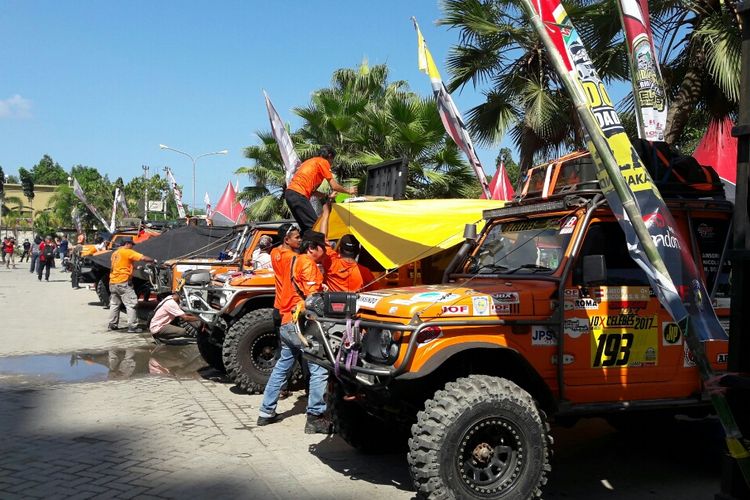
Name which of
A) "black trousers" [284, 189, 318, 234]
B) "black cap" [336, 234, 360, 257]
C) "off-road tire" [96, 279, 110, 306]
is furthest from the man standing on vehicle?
"off-road tire" [96, 279, 110, 306]

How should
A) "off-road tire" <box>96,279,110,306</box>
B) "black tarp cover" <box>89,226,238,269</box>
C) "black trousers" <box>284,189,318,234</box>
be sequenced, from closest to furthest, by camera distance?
"black trousers" <box>284,189,318,234</box>
"black tarp cover" <box>89,226,238,269</box>
"off-road tire" <box>96,279,110,306</box>

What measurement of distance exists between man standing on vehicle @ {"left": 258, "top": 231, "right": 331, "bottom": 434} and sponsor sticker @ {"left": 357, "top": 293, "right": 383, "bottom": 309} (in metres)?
1.36


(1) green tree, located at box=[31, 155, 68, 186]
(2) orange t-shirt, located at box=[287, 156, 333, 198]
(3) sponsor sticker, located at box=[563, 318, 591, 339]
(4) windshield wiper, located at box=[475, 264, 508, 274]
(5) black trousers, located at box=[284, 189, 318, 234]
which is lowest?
(3) sponsor sticker, located at box=[563, 318, 591, 339]

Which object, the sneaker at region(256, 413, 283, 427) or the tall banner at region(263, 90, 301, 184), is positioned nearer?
the sneaker at region(256, 413, 283, 427)

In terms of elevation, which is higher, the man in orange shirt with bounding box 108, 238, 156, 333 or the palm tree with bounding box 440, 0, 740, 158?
the palm tree with bounding box 440, 0, 740, 158

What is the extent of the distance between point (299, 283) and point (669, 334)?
329cm

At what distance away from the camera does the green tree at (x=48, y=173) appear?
422 feet

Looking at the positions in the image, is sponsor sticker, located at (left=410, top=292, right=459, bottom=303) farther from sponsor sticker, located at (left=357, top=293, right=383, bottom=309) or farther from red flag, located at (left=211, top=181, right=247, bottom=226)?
red flag, located at (left=211, top=181, right=247, bottom=226)

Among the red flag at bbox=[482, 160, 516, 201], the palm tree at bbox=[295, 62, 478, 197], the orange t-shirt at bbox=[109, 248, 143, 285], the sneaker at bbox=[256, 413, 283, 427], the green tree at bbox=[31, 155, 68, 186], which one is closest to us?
the sneaker at bbox=[256, 413, 283, 427]

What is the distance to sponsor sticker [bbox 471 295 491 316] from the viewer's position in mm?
4441

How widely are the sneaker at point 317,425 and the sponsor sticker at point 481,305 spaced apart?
2.45 meters

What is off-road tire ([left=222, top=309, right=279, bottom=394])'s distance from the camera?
797cm

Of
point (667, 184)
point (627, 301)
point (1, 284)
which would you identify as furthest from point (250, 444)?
point (1, 284)

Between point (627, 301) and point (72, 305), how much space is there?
16.9 meters
